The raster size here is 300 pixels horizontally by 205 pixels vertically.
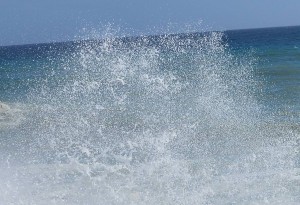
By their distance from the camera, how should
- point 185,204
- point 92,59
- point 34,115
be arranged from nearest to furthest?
point 185,204
point 34,115
point 92,59

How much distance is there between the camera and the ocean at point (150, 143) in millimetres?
7375

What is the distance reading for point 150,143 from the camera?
31.1 feet

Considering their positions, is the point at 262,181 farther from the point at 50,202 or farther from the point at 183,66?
the point at 183,66

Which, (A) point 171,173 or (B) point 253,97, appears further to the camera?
(B) point 253,97

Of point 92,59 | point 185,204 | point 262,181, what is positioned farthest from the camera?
point 92,59

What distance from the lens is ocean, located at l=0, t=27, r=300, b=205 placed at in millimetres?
7375

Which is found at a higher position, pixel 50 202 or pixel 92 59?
pixel 92 59

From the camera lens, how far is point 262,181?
7.73 m

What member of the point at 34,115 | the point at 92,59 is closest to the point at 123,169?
the point at 34,115

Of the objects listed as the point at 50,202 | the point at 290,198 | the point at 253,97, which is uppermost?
the point at 253,97

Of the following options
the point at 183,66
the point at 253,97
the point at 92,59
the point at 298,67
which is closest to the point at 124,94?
the point at 253,97

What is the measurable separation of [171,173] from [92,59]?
13.0 meters

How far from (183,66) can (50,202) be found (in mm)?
15741

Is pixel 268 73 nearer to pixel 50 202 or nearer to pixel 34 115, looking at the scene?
pixel 34 115
